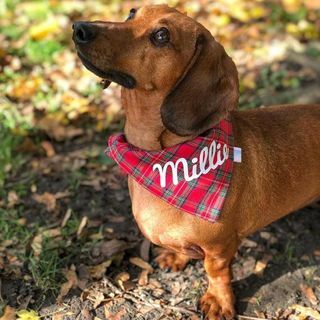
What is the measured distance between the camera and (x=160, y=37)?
2.95 m

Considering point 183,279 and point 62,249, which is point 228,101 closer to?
point 183,279

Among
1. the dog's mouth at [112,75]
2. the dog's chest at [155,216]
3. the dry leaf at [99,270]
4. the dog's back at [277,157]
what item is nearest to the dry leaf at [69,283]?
the dry leaf at [99,270]

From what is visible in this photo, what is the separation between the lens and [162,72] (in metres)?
2.99

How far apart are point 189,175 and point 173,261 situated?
0.96 m

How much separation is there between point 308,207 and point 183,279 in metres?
1.28

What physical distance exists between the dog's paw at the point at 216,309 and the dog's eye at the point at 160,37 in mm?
1654

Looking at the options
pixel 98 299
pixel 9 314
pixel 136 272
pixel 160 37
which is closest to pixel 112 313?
pixel 98 299

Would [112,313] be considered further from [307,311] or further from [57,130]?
[57,130]

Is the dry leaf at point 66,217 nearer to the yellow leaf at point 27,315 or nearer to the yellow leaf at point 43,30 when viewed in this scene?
the yellow leaf at point 27,315

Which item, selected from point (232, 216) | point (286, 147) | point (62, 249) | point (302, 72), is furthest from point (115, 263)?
point (302, 72)

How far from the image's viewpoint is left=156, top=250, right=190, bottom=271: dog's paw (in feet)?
12.9

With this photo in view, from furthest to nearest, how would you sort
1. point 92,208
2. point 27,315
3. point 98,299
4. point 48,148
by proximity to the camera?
point 48,148, point 92,208, point 98,299, point 27,315

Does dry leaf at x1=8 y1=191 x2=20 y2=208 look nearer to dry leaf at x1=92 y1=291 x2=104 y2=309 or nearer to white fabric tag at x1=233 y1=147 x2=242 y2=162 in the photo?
dry leaf at x1=92 y1=291 x2=104 y2=309

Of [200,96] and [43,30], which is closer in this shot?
[200,96]
